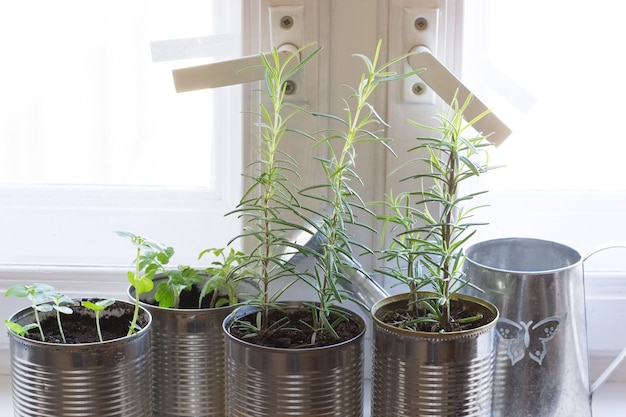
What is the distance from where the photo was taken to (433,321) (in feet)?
2.35

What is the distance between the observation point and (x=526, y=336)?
2.58 ft

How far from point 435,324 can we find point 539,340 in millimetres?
134

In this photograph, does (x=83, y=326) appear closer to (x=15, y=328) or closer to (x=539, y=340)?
(x=15, y=328)

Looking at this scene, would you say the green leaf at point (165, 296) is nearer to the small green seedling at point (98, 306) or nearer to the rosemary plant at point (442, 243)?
the small green seedling at point (98, 306)

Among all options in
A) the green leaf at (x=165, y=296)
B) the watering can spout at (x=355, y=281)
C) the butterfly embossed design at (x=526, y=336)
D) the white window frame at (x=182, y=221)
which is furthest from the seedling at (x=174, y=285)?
the butterfly embossed design at (x=526, y=336)

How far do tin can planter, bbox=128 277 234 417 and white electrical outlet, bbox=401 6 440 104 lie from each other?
1.04 feet

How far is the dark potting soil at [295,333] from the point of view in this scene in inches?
28.2

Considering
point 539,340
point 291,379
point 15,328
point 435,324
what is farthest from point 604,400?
point 15,328

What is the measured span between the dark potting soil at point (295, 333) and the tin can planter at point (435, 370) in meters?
0.03

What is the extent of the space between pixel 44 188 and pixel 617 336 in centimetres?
79

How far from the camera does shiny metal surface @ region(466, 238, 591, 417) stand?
0.78 metres

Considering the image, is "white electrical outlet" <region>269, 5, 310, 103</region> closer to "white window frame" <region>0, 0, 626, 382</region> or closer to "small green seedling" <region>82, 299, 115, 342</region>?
"white window frame" <region>0, 0, 626, 382</region>

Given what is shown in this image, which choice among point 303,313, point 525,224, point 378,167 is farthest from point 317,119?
point 525,224

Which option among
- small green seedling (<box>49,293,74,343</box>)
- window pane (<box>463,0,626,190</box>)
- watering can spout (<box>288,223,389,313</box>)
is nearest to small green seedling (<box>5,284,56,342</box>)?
small green seedling (<box>49,293,74,343</box>)
